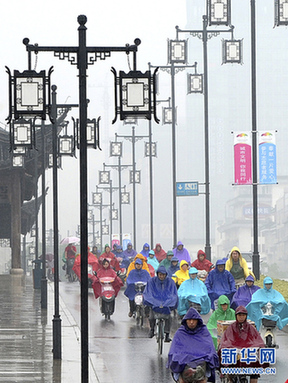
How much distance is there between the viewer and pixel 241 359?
1178cm

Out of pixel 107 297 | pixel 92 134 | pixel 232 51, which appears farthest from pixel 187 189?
pixel 92 134

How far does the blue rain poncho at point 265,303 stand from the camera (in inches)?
687

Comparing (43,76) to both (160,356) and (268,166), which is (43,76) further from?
(268,166)

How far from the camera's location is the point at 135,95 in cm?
1096

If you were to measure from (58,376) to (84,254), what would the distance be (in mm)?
4237

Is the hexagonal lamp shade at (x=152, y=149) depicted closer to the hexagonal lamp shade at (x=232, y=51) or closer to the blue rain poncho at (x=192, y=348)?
the hexagonal lamp shade at (x=232, y=51)

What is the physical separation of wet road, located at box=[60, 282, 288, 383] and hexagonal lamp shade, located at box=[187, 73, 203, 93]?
1438cm

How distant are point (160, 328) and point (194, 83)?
2346cm

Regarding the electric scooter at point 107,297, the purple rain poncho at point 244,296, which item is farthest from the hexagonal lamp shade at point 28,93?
the electric scooter at point 107,297

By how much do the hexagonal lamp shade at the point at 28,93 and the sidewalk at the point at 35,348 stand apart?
4517 mm

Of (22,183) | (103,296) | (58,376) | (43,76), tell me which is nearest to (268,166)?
(103,296)

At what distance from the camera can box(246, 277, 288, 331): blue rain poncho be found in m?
17.5

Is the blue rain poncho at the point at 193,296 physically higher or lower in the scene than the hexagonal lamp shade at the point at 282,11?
lower

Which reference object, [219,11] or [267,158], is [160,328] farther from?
[219,11]
